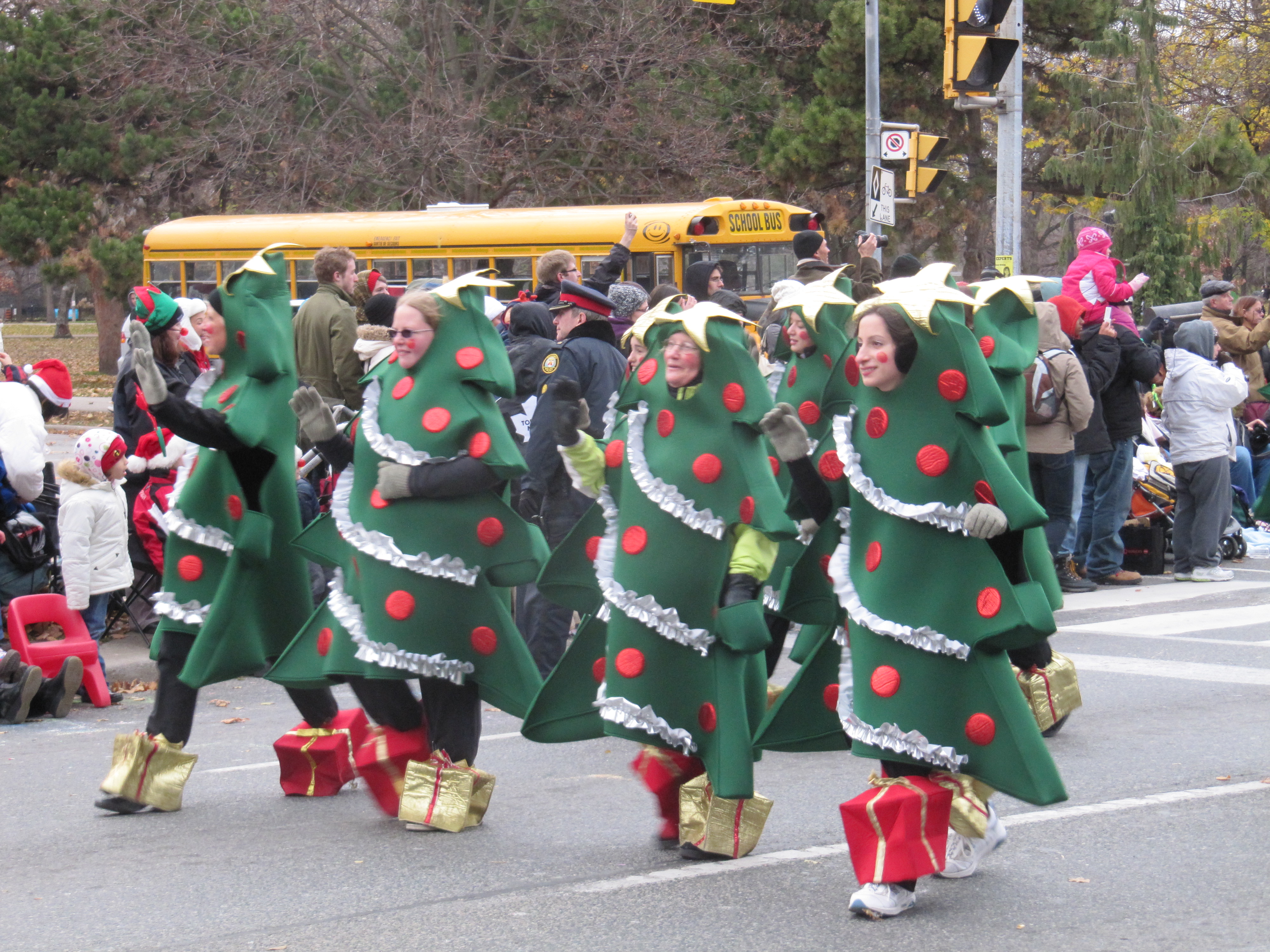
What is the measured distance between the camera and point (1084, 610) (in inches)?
432

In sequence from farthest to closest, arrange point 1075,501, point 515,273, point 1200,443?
1. point 515,273
2. point 1200,443
3. point 1075,501

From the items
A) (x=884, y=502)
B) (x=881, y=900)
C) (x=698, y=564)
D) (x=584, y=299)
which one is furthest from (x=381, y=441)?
(x=584, y=299)

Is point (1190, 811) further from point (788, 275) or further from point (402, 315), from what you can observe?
point (788, 275)

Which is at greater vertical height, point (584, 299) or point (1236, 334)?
point (584, 299)

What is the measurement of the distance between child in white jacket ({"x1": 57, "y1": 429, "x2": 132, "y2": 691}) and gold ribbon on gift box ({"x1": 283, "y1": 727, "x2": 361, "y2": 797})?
258cm

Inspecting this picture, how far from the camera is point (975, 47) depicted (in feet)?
40.5

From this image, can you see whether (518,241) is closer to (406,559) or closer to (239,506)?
(239,506)

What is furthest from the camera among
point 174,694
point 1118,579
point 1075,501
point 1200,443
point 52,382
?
point 1118,579

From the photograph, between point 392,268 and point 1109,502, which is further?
point 392,268

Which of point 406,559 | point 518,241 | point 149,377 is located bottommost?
point 406,559

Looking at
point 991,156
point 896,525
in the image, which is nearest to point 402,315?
point 896,525

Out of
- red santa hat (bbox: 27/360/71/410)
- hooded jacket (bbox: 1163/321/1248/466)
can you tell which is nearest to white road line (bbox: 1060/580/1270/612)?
hooded jacket (bbox: 1163/321/1248/466)

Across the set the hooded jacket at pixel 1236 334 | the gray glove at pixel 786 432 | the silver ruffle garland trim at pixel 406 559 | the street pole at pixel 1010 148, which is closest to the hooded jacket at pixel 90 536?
the silver ruffle garland trim at pixel 406 559

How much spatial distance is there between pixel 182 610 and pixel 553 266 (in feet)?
12.8
